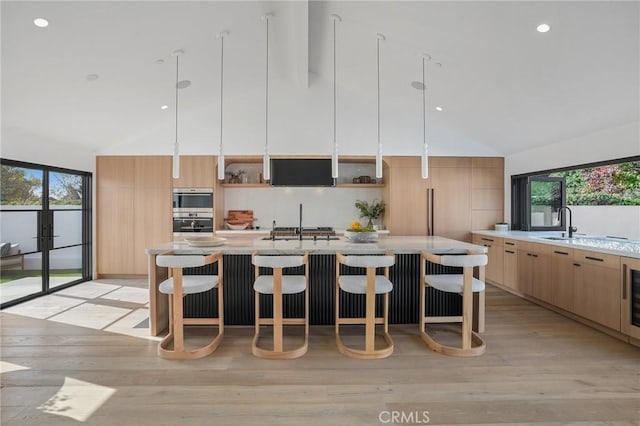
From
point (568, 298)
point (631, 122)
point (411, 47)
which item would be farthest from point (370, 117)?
point (568, 298)

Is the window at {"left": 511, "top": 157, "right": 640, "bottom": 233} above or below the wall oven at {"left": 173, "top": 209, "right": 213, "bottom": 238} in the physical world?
above

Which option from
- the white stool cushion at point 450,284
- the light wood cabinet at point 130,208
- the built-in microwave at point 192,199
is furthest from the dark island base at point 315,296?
the light wood cabinet at point 130,208

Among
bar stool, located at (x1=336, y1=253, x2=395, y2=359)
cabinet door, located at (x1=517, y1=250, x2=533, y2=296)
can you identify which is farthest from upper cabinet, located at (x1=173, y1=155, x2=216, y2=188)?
cabinet door, located at (x1=517, y1=250, x2=533, y2=296)

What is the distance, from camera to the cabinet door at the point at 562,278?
11.8 feet

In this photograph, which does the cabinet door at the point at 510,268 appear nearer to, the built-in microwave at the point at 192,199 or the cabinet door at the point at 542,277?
the cabinet door at the point at 542,277

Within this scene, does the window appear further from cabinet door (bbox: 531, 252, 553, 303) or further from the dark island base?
the dark island base

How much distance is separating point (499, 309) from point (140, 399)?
3.97 m

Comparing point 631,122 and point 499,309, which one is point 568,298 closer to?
point 499,309

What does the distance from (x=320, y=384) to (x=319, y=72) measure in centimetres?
479

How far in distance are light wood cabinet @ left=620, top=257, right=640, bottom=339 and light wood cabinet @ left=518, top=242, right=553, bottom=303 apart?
90 cm

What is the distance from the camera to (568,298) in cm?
362

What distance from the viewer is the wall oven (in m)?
5.62
